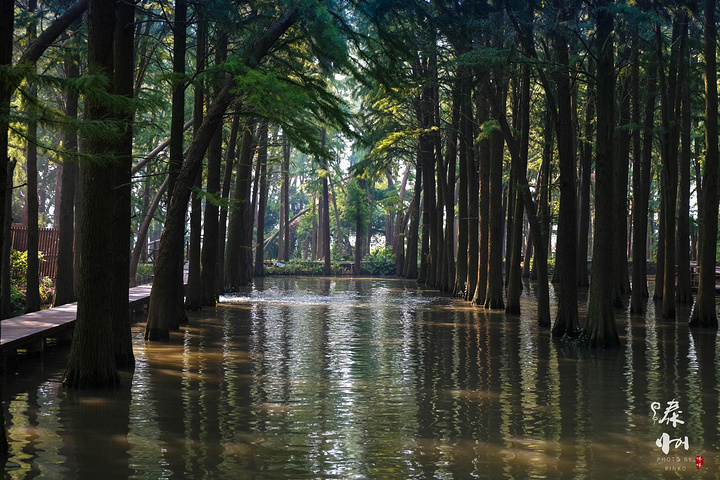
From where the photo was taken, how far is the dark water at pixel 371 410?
805 centimetres

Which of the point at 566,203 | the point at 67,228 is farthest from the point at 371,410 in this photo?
the point at 67,228

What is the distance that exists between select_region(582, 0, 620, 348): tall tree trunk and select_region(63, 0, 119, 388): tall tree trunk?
10198 millimetres

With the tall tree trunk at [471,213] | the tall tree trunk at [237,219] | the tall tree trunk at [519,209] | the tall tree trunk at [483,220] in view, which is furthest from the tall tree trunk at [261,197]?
the tall tree trunk at [519,209]

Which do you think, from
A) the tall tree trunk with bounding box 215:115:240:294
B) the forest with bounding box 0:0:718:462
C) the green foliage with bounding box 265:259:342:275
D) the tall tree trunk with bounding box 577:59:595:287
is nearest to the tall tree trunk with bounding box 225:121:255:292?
the forest with bounding box 0:0:718:462

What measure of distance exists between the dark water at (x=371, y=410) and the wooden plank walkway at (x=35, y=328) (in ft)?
1.46

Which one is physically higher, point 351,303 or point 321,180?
point 321,180

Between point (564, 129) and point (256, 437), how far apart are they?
12814mm

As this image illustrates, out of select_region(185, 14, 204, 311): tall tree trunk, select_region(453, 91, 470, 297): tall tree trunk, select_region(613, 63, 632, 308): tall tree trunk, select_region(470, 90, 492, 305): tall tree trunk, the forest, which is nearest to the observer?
the forest

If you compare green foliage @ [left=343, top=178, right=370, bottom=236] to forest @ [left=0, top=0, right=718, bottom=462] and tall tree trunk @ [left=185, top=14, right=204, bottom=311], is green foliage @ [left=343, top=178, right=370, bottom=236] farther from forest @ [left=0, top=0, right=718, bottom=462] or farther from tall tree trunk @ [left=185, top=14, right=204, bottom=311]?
tall tree trunk @ [left=185, top=14, right=204, bottom=311]

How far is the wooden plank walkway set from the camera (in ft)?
44.6

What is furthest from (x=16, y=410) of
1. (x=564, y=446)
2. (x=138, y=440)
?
(x=564, y=446)

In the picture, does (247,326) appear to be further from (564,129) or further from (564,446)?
Answer: (564,446)

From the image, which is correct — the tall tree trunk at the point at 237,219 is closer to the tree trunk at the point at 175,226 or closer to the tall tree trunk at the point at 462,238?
the tall tree trunk at the point at 462,238

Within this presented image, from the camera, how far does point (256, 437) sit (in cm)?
911
